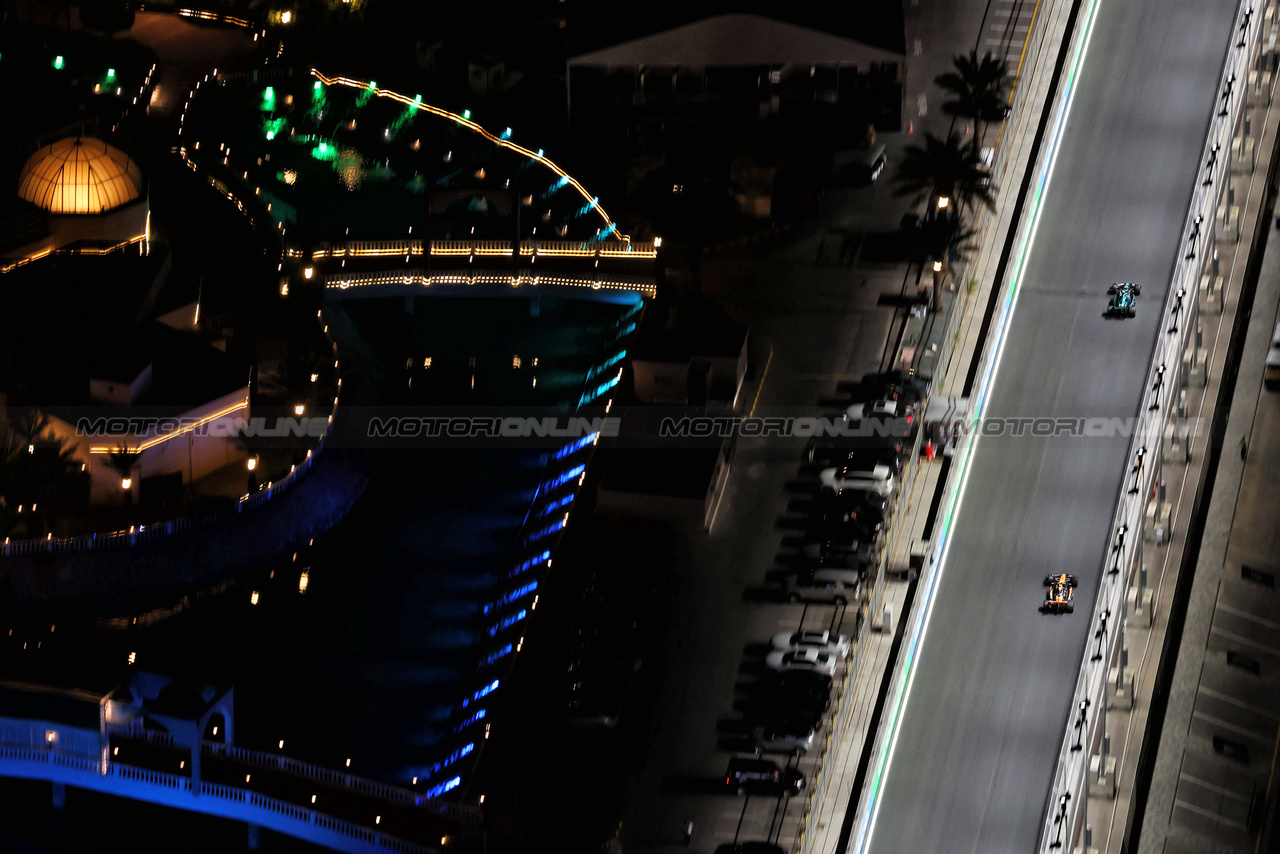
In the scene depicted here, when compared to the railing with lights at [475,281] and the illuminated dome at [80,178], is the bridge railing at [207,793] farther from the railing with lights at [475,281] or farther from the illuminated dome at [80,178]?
the illuminated dome at [80,178]

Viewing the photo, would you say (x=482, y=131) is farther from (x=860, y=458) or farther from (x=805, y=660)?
(x=805, y=660)

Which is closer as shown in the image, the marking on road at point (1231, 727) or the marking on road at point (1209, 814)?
the marking on road at point (1209, 814)

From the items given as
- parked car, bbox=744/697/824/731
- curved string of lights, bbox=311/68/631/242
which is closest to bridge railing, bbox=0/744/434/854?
parked car, bbox=744/697/824/731

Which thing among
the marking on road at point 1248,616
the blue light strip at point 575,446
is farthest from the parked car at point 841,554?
the marking on road at point 1248,616

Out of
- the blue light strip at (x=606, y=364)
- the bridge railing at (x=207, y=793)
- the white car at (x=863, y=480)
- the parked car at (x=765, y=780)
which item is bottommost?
the bridge railing at (x=207, y=793)

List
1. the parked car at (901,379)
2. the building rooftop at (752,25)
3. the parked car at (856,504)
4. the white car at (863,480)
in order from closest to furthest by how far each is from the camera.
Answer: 1. the parked car at (856,504)
2. the white car at (863,480)
3. the parked car at (901,379)
4. the building rooftop at (752,25)

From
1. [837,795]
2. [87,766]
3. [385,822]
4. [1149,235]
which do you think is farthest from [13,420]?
[1149,235]

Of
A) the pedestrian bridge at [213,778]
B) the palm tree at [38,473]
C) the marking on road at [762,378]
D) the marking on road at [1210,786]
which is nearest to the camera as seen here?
the pedestrian bridge at [213,778]
